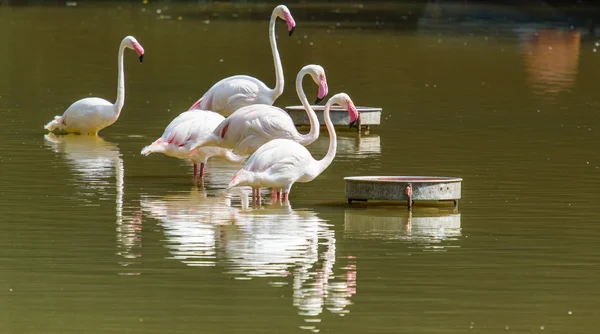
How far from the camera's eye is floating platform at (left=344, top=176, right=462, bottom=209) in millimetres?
11500

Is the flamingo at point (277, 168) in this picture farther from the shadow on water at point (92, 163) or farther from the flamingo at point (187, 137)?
the flamingo at point (187, 137)

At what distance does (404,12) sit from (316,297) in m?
42.2

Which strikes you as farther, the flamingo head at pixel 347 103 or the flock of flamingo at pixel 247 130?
the flamingo head at pixel 347 103

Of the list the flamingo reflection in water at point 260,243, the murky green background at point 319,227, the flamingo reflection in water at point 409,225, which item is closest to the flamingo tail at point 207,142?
the murky green background at point 319,227

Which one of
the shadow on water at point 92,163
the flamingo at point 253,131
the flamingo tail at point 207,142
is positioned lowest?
the shadow on water at point 92,163

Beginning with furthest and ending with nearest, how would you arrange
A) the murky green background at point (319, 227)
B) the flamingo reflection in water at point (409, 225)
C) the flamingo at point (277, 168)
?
A: 1. the flamingo at point (277, 168)
2. the flamingo reflection in water at point (409, 225)
3. the murky green background at point (319, 227)

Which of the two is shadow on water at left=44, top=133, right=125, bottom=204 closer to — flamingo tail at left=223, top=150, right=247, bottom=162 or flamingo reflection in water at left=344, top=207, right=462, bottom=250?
flamingo tail at left=223, top=150, right=247, bottom=162

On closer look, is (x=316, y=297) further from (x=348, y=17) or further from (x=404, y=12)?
(x=404, y=12)

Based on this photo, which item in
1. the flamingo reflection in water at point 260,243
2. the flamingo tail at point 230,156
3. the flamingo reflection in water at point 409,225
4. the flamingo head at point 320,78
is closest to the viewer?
the flamingo reflection in water at point 260,243

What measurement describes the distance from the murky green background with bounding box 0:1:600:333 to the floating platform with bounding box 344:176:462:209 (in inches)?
5.0

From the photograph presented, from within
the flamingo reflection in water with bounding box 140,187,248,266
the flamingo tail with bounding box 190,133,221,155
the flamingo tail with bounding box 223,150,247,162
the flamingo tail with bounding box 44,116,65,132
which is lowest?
the flamingo reflection in water with bounding box 140,187,248,266

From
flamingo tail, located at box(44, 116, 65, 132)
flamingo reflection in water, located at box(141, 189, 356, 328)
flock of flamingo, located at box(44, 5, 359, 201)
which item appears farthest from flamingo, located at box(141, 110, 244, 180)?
flamingo tail, located at box(44, 116, 65, 132)

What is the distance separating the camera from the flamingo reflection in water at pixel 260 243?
863cm

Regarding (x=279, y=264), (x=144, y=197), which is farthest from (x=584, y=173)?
(x=279, y=264)
